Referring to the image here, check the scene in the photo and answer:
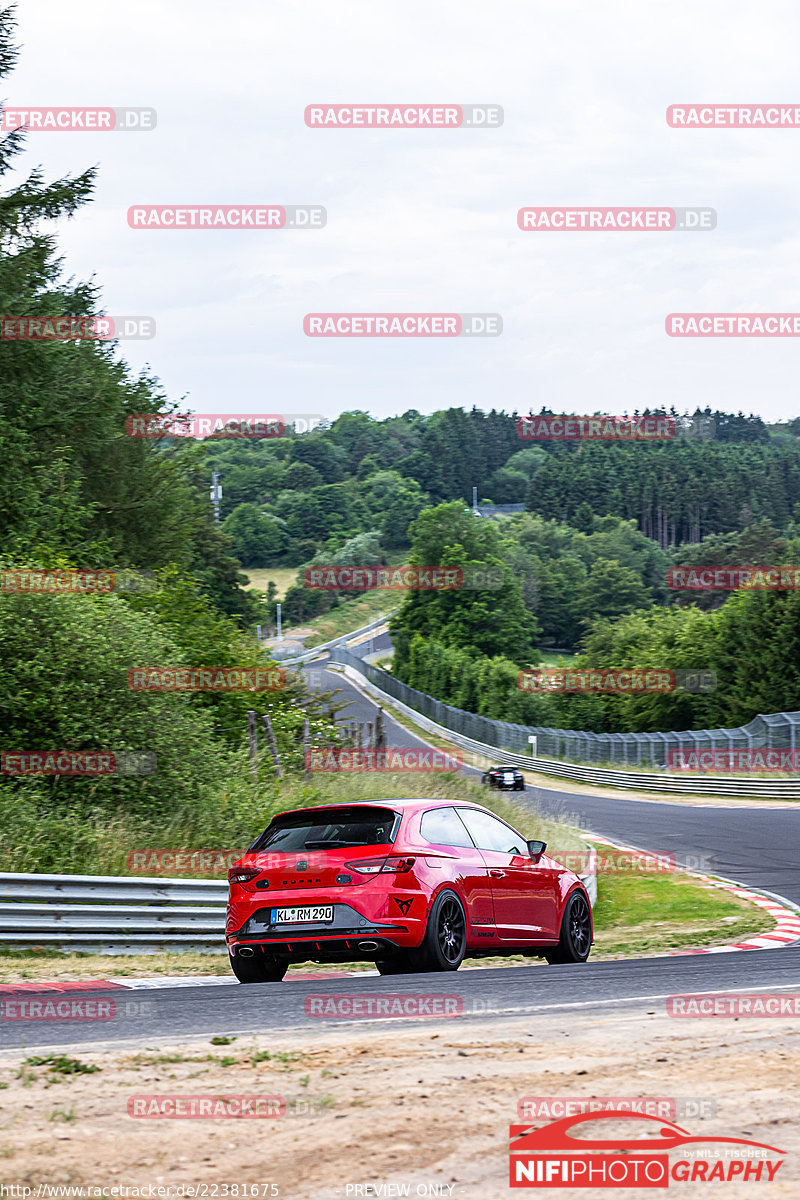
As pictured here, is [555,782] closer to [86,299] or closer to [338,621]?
[86,299]

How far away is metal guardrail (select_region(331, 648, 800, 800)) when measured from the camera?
137 feet

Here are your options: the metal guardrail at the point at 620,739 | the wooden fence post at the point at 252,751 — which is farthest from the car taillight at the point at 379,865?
the metal guardrail at the point at 620,739

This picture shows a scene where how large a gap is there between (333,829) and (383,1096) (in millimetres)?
4401

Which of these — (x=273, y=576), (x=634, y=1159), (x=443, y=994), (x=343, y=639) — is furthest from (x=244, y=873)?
(x=273, y=576)

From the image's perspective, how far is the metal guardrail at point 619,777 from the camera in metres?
41.8

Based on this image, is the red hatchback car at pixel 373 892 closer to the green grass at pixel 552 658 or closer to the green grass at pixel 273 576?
the green grass at pixel 552 658

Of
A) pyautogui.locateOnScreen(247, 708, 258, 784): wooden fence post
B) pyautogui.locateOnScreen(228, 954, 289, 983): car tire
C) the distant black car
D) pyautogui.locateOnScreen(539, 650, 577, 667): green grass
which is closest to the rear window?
pyautogui.locateOnScreen(228, 954, 289, 983): car tire

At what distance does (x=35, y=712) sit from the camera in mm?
15961

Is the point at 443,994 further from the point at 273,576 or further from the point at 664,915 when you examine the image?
the point at 273,576

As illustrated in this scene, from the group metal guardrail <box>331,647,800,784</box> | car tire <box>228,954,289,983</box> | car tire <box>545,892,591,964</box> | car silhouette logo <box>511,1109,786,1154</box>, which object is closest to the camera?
car silhouette logo <box>511,1109,786,1154</box>

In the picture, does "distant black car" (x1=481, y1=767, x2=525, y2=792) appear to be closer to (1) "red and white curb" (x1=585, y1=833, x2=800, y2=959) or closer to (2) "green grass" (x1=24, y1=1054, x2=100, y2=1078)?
(1) "red and white curb" (x1=585, y1=833, x2=800, y2=959)

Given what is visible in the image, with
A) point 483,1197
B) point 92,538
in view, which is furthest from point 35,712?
point 92,538

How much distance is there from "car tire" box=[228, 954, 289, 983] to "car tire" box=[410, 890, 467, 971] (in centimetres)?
114

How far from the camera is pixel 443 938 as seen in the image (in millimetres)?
9672
